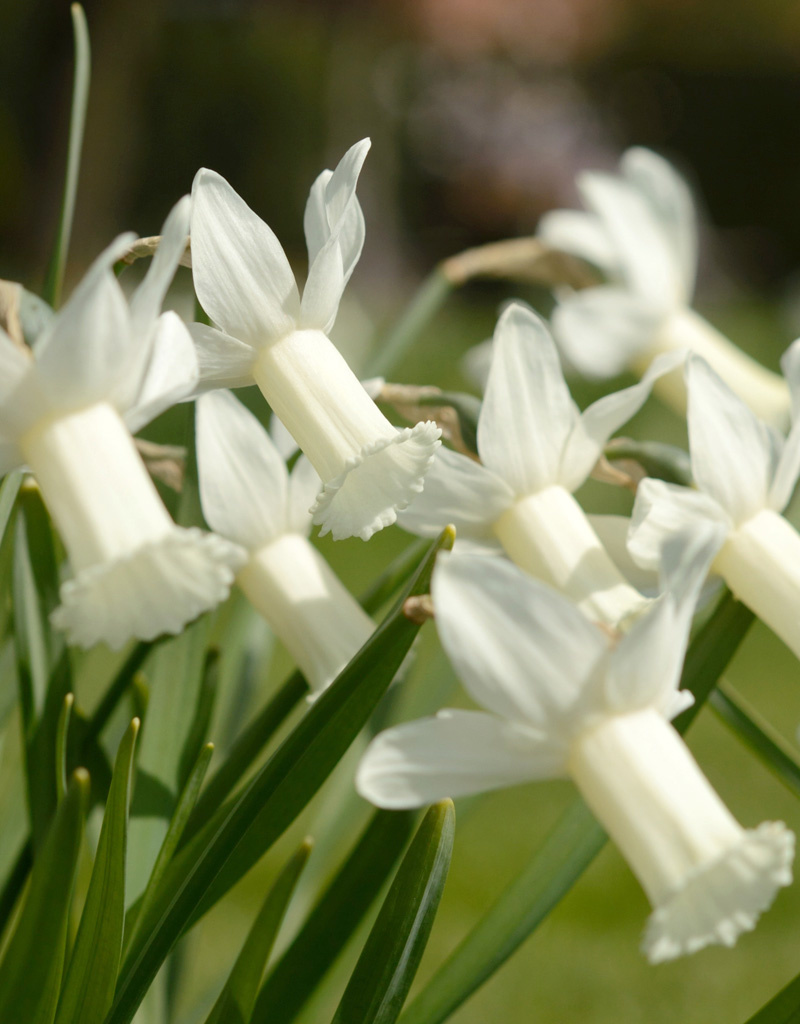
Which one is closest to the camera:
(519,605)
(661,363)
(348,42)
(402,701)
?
(519,605)

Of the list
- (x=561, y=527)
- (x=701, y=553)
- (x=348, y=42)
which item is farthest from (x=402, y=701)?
(x=348, y=42)

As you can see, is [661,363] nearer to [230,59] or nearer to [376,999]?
[376,999]

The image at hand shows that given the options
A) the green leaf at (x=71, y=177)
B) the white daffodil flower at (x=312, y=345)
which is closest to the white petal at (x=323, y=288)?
the white daffodil flower at (x=312, y=345)

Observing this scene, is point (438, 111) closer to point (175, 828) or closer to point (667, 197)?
point (667, 197)

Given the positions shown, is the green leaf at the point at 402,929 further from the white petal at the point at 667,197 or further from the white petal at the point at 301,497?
the white petal at the point at 667,197

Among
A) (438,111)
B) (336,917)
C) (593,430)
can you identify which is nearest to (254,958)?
(336,917)

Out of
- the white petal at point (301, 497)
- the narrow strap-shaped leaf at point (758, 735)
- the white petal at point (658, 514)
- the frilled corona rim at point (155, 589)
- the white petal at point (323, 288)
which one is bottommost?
the narrow strap-shaped leaf at point (758, 735)
